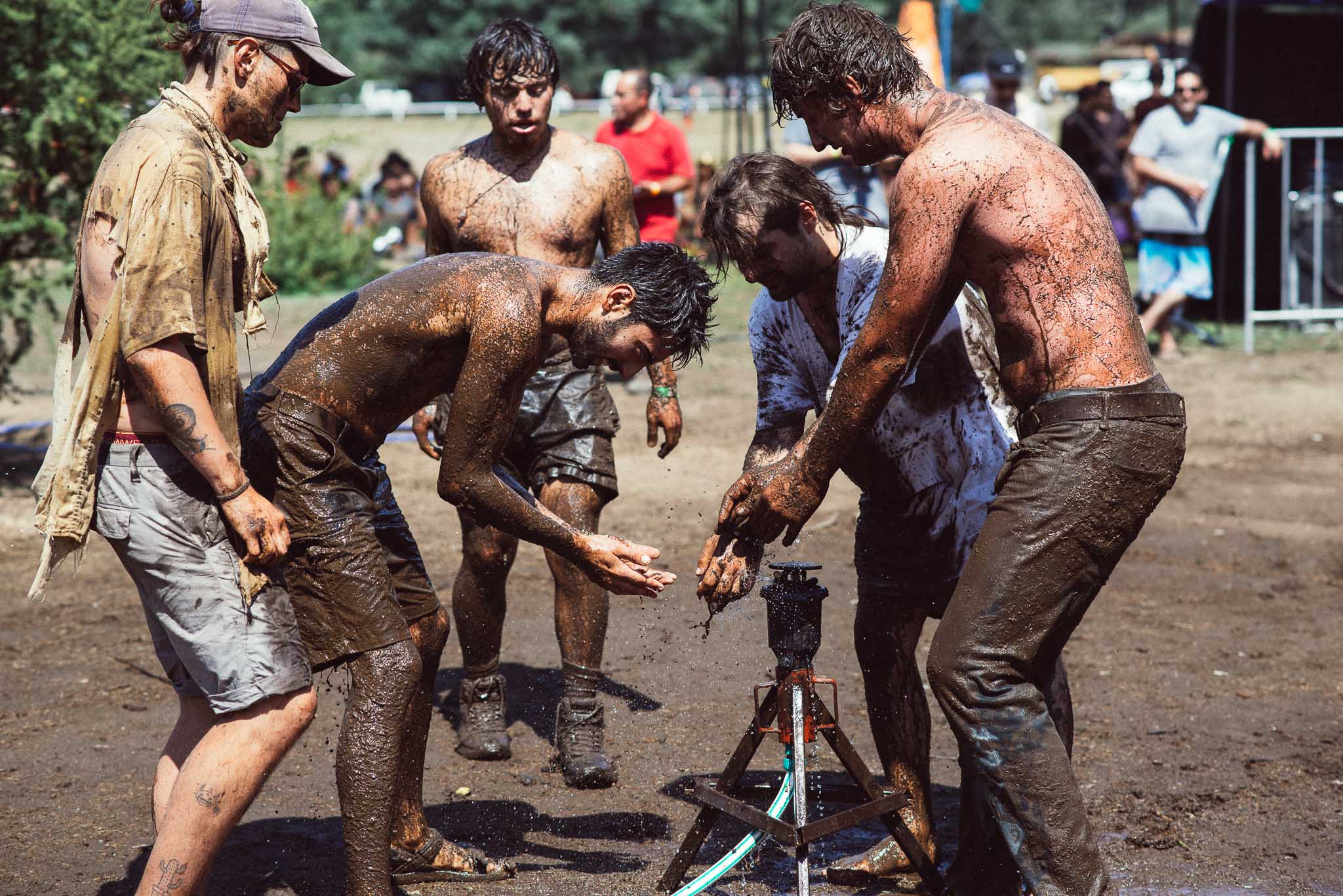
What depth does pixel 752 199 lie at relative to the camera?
3.35 metres

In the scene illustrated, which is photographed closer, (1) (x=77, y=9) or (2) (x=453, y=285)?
(2) (x=453, y=285)

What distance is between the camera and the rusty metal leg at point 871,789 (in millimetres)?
3338

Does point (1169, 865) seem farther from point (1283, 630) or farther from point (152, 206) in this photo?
A: point (152, 206)

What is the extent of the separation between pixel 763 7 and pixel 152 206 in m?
12.3

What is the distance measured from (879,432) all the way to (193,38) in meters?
1.86

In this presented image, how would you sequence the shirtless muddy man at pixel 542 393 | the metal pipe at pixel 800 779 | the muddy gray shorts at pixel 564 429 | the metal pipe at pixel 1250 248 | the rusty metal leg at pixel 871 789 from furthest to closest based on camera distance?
the metal pipe at pixel 1250 248 → the muddy gray shorts at pixel 564 429 → the shirtless muddy man at pixel 542 393 → the rusty metal leg at pixel 871 789 → the metal pipe at pixel 800 779

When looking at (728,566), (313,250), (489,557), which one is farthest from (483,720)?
(313,250)

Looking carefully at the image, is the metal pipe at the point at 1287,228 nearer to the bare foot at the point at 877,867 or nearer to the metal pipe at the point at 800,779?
the bare foot at the point at 877,867

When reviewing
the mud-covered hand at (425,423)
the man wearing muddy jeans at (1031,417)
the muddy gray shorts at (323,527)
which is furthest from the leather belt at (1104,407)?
the mud-covered hand at (425,423)

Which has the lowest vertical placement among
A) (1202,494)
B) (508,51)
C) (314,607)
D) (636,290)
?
(1202,494)

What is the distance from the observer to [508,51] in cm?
466

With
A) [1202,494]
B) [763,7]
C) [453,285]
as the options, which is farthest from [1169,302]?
[453,285]

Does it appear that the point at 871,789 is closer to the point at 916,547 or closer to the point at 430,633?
the point at 916,547

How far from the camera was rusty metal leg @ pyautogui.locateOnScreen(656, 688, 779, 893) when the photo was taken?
11.1 feet
